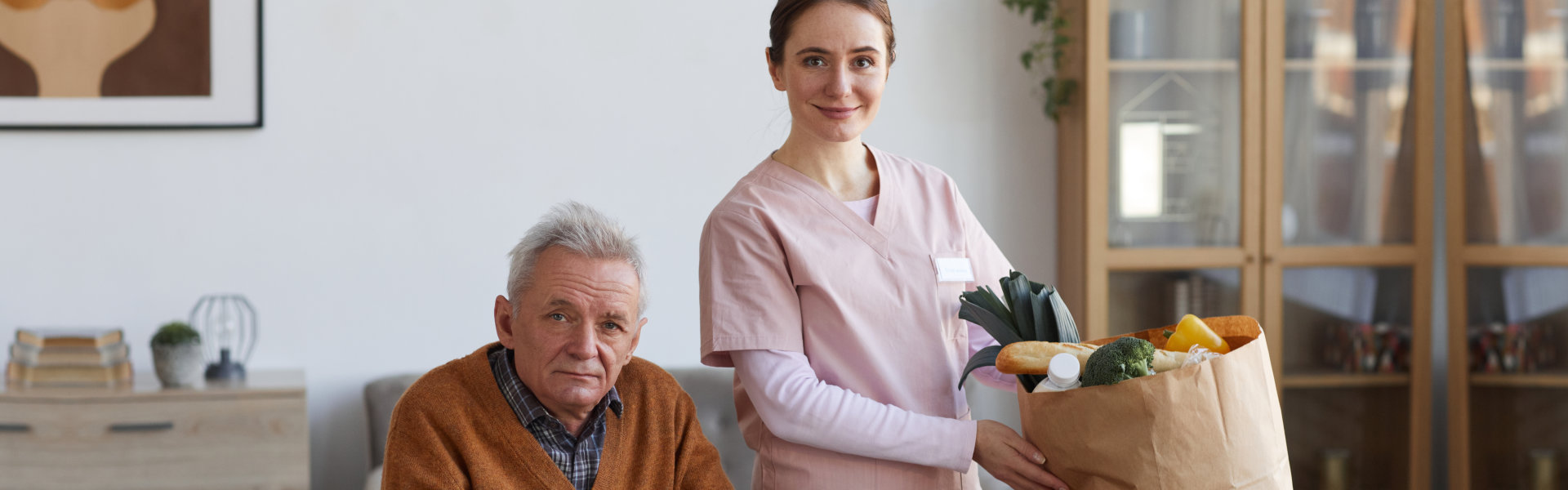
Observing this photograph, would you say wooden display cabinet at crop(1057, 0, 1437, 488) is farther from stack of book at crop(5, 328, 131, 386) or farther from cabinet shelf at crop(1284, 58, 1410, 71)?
stack of book at crop(5, 328, 131, 386)

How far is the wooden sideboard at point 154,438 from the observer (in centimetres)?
264

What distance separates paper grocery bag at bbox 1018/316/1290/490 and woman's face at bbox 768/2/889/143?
40cm

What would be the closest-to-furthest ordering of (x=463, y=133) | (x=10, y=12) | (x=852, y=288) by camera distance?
(x=852, y=288), (x=10, y=12), (x=463, y=133)

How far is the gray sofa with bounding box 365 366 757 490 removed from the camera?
2953 millimetres

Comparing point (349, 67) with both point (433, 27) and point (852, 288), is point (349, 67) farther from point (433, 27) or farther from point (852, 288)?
point (852, 288)

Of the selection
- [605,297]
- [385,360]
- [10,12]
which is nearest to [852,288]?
[605,297]

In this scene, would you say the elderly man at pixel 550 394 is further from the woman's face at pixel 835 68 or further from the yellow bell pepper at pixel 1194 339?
the yellow bell pepper at pixel 1194 339

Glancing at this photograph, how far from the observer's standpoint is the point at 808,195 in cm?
137

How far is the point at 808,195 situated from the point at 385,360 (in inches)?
83.7

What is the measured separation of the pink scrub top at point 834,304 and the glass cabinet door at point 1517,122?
7.58ft

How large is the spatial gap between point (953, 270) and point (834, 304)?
0.17 m

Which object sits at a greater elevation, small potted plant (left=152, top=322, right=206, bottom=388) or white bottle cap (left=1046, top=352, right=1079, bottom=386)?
white bottle cap (left=1046, top=352, right=1079, bottom=386)

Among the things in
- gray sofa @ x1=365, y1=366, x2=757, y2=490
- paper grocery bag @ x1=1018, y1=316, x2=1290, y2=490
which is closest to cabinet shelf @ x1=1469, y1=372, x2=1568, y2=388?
gray sofa @ x1=365, y1=366, x2=757, y2=490

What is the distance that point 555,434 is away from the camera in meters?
1.45
